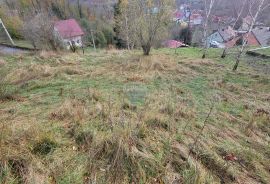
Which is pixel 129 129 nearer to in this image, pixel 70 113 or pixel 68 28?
pixel 70 113

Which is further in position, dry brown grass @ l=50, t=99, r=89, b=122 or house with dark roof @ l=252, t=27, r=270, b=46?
house with dark roof @ l=252, t=27, r=270, b=46

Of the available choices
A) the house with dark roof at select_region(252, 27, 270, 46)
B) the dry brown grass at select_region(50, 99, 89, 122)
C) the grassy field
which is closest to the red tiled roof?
the grassy field

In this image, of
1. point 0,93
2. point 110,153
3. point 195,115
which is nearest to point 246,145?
point 195,115

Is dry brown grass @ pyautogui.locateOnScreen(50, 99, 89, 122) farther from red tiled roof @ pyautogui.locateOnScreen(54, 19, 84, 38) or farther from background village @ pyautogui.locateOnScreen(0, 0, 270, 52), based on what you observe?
red tiled roof @ pyautogui.locateOnScreen(54, 19, 84, 38)

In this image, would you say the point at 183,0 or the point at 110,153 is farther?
the point at 183,0

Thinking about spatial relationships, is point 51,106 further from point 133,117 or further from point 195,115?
point 195,115

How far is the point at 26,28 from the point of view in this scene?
17.6 m

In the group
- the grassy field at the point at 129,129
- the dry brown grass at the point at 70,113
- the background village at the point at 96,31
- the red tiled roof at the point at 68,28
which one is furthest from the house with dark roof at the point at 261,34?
the dry brown grass at the point at 70,113

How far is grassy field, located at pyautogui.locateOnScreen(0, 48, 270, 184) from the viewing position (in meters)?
2.93

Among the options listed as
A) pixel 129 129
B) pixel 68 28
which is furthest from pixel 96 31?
pixel 129 129

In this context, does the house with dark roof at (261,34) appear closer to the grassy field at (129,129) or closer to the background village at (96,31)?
the background village at (96,31)

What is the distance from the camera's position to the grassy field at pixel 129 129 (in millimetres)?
2926

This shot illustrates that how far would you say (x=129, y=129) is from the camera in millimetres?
3646

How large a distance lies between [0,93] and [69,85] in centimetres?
191
